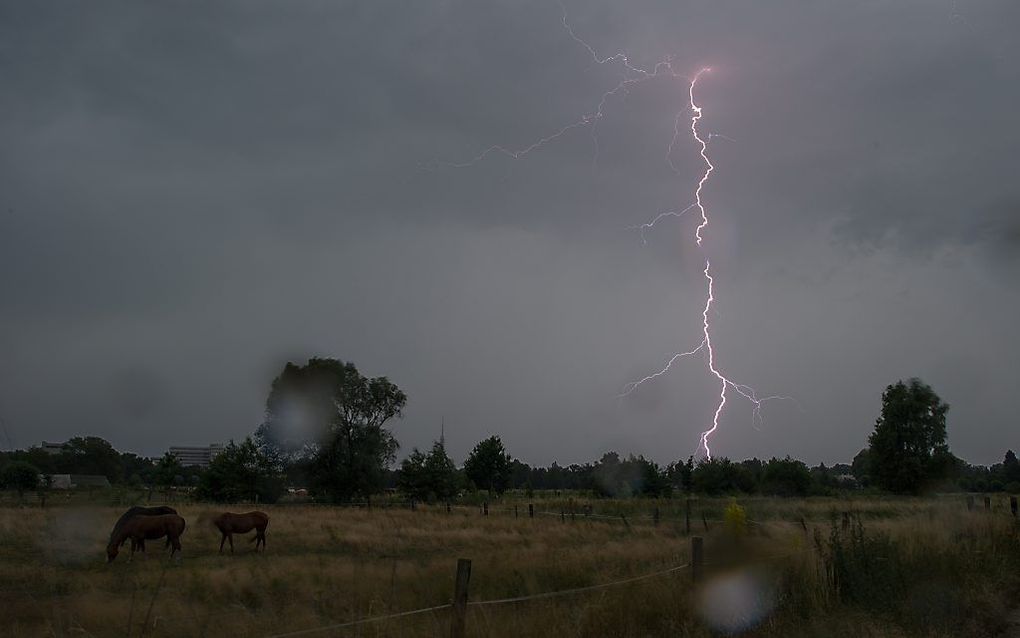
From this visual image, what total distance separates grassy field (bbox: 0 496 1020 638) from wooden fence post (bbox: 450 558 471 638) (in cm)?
64

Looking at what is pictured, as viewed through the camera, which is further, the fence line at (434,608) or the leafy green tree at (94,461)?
the leafy green tree at (94,461)

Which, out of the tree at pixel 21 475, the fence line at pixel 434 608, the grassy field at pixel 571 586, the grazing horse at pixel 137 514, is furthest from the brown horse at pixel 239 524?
the tree at pixel 21 475

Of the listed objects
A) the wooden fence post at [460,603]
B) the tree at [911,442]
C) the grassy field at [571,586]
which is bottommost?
the grassy field at [571,586]

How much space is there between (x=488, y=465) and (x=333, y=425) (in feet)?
82.6

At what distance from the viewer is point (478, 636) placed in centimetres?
770

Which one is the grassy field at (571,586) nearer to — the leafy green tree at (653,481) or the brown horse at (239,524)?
the brown horse at (239,524)

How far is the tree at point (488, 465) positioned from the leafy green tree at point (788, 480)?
25.1 metres

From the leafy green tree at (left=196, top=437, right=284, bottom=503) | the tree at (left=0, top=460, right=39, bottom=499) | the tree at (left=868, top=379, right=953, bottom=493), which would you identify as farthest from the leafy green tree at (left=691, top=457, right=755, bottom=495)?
the tree at (left=0, top=460, right=39, bottom=499)

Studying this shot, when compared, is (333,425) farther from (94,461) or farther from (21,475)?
(94,461)

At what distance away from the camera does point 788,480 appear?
66562 mm

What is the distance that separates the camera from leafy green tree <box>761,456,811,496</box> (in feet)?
217

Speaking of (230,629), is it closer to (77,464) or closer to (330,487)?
(330,487)

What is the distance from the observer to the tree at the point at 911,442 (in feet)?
184

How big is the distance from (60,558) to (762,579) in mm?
15093
